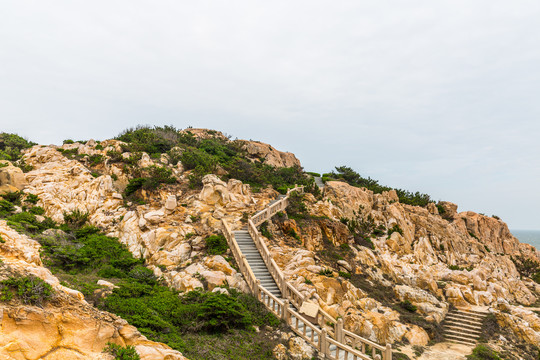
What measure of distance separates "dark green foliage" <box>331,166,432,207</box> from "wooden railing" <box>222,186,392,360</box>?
19.0 meters

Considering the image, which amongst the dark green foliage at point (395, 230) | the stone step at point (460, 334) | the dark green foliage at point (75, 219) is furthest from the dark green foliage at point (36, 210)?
the dark green foliage at point (395, 230)

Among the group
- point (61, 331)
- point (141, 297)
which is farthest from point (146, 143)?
point (61, 331)

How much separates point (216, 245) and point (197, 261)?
1.44 meters

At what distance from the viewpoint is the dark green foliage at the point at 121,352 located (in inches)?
261

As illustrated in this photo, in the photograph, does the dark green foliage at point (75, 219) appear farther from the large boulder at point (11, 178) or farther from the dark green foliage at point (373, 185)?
the dark green foliage at point (373, 185)

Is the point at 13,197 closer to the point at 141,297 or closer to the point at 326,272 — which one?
the point at 141,297

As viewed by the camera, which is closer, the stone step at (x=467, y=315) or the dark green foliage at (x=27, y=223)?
the dark green foliage at (x=27, y=223)

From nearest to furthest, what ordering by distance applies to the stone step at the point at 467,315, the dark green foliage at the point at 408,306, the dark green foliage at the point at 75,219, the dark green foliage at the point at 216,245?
the dark green foliage at the point at 216,245, the dark green foliage at the point at 408,306, the stone step at the point at 467,315, the dark green foliage at the point at 75,219

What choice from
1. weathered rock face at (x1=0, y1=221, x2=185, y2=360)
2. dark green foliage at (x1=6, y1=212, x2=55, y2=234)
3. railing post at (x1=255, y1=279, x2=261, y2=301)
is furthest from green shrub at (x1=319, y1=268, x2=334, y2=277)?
dark green foliage at (x1=6, y1=212, x2=55, y2=234)

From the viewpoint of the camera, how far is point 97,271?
519 inches

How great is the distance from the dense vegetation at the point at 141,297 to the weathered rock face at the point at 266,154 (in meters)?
27.2

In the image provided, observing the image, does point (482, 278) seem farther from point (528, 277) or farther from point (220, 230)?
point (220, 230)

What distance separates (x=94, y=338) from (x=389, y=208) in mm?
24437

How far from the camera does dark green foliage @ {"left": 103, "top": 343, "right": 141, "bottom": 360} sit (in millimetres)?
6629
